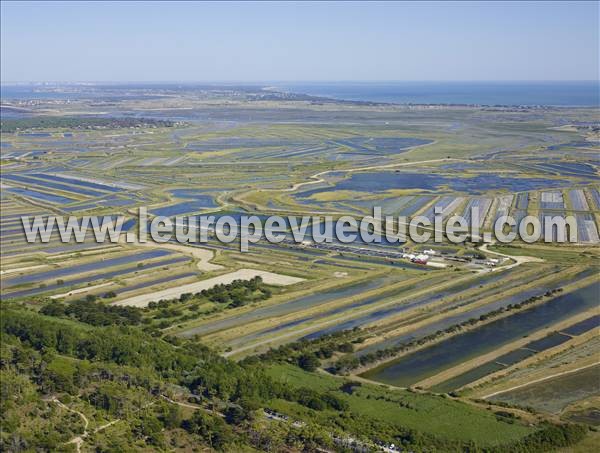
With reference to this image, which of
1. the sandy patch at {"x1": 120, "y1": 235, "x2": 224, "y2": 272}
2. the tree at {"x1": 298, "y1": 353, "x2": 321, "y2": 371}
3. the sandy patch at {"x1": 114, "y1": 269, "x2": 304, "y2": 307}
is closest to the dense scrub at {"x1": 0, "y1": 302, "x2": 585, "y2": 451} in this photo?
the tree at {"x1": 298, "y1": 353, "x2": 321, "y2": 371}

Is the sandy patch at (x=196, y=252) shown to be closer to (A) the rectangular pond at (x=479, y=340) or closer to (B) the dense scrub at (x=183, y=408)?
(B) the dense scrub at (x=183, y=408)

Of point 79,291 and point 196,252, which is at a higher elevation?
point 196,252

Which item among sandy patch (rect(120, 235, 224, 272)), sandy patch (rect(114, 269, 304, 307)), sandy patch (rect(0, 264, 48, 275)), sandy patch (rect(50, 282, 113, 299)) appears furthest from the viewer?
sandy patch (rect(120, 235, 224, 272))

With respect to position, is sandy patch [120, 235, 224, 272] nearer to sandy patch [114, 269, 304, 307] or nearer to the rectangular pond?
sandy patch [114, 269, 304, 307]

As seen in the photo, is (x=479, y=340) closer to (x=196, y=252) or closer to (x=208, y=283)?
(x=208, y=283)

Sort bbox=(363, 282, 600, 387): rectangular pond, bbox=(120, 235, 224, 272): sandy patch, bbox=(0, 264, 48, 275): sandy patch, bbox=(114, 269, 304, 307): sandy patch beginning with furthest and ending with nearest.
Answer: bbox=(120, 235, 224, 272): sandy patch
bbox=(0, 264, 48, 275): sandy patch
bbox=(114, 269, 304, 307): sandy patch
bbox=(363, 282, 600, 387): rectangular pond

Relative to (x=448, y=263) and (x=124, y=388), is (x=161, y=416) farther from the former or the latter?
→ (x=448, y=263)

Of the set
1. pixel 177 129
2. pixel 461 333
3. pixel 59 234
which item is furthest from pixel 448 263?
pixel 177 129

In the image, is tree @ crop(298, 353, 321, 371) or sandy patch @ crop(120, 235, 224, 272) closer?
tree @ crop(298, 353, 321, 371)

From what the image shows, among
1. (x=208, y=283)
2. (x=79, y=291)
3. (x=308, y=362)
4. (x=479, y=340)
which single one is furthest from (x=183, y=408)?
(x=79, y=291)
